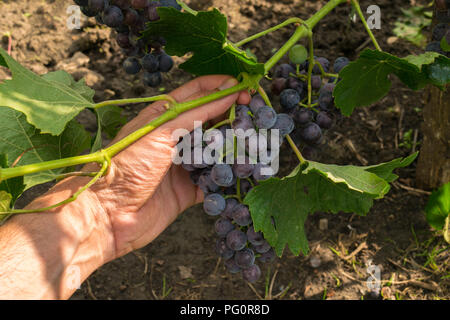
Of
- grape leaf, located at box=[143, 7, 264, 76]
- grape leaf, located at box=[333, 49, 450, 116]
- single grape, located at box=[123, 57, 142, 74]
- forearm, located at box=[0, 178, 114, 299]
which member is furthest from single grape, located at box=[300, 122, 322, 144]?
forearm, located at box=[0, 178, 114, 299]

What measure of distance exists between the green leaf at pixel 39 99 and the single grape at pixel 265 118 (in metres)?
0.51

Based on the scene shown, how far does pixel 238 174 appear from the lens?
49.6 inches

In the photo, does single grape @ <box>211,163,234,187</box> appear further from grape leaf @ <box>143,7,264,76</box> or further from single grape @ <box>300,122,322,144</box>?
single grape @ <box>300,122,322,144</box>

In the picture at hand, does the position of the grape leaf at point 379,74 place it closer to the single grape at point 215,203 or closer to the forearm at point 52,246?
the single grape at point 215,203

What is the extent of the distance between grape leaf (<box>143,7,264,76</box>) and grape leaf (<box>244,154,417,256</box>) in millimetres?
353

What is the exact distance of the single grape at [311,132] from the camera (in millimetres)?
1531

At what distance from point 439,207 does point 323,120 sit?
2.47ft

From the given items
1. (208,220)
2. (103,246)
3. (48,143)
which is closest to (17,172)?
(48,143)

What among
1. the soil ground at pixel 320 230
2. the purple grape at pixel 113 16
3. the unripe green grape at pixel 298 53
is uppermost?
the purple grape at pixel 113 16

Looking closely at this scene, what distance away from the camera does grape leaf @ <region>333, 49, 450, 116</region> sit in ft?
4.04

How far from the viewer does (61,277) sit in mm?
1312

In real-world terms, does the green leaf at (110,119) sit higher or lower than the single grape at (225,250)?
higher

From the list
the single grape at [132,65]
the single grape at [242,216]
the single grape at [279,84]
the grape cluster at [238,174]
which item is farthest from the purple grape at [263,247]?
the single grape at [132,65]

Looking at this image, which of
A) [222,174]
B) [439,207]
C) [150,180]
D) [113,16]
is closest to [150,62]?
[113,16]
